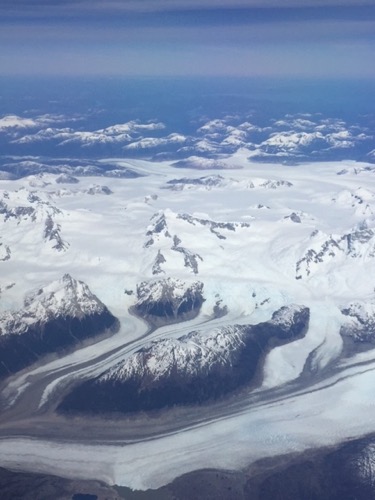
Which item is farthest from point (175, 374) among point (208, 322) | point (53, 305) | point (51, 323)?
point (53, 305)

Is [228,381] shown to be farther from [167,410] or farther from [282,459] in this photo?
[282,459]

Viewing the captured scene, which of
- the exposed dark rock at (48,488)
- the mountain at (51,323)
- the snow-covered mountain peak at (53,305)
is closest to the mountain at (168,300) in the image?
the mountain at (51,323)

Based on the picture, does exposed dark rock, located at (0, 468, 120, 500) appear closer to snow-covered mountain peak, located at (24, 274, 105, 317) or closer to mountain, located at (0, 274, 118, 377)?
A: mountain, located at (0, 274, 118, 377)

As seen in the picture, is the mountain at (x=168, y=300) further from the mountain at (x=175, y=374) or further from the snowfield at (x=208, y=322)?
the mountain at (x=175, y=374)

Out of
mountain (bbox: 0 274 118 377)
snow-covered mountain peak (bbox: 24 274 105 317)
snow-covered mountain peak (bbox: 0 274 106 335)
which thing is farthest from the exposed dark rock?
snow-covered mountain peak (bbox: 24 274 105 317)

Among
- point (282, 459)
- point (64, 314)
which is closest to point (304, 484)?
point (282, 459)
